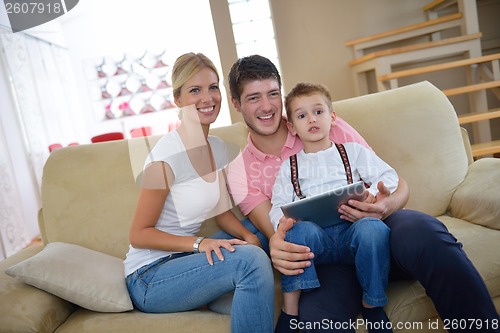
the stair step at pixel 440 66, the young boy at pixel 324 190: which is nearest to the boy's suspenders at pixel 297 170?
the young boy at pixel 324 190

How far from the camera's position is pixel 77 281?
4.49 feet

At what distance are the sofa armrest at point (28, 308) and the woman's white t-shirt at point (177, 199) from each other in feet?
0.79

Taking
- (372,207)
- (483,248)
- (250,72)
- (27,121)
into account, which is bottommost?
(483,248)

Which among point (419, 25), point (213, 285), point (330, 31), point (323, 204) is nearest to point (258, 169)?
point (323, 204)

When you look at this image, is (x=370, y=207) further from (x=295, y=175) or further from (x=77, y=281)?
(x=77, y=281)

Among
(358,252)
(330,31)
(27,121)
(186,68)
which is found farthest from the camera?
(27,121)

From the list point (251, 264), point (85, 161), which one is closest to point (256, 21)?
point (85, 161)

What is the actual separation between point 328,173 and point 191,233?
1.71ft

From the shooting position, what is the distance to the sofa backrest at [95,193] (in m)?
1.71

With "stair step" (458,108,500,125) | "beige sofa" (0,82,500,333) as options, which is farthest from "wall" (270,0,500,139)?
"beige sofa" (0,82,500,333)

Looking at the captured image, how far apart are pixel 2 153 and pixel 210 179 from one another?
138 inches

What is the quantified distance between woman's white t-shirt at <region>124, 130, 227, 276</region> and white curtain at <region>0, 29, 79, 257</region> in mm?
3171

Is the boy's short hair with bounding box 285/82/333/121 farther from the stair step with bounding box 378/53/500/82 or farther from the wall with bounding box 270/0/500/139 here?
the wall with bounding box 270/0/500/139

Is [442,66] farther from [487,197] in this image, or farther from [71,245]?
[71,245]
